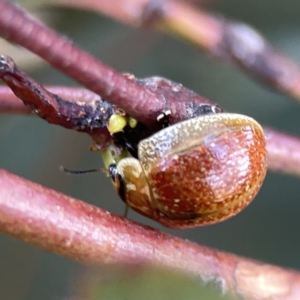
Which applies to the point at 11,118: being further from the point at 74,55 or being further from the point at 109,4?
the point at 74,55

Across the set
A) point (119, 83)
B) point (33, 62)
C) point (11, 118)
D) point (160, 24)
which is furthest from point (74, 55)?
point (11, 118)

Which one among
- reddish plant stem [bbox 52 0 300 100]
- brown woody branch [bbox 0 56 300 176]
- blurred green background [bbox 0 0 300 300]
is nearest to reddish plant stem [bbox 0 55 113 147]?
brown woody branch [bbox 0 56 300 176]

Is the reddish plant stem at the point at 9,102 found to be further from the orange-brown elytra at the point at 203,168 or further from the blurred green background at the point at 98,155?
the blurred green background at the point at 98,155

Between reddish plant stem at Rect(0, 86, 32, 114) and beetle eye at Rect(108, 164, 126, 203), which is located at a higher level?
reddish plant stem at Rect(0, 86, 32, 114)

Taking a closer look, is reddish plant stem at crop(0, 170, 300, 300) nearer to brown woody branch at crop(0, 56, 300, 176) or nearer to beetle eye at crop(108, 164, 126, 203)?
brown woody branch at crop(0, 56, 300, 176)

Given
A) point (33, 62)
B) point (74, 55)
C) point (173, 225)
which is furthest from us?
point (33, 62)

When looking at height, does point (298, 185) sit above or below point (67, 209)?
above
